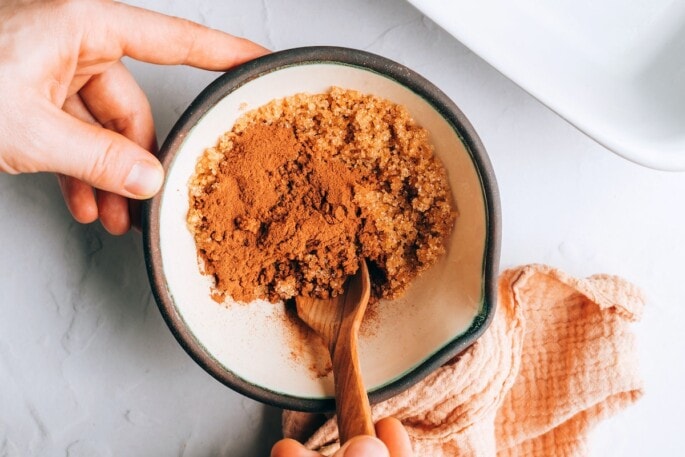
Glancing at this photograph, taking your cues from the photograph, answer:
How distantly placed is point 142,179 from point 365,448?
0.88 ft

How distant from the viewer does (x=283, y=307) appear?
630 mm

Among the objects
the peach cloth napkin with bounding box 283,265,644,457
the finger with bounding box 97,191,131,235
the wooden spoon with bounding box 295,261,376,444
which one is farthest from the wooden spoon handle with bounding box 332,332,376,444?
the finger with bounding box 97,191,131,235

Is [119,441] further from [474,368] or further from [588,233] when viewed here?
[588,233]

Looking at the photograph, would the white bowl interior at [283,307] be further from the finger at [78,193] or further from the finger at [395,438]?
the finger at [78,193]

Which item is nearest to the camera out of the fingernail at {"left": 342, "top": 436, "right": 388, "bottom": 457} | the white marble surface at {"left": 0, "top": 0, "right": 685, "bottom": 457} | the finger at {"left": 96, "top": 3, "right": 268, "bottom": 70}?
the fingernail at {"left": 342, "top": 436, "right": 388, "bottom": 457}

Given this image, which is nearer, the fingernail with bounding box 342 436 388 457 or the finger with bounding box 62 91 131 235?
the fingernail with bounding box 342 436 388 457

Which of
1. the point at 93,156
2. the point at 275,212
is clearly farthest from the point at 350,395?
the point at 93,156

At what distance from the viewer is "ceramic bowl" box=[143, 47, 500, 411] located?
559mm

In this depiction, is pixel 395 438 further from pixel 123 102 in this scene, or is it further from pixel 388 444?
pixel 123 102

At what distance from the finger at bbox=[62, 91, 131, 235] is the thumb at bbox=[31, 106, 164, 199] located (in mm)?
111

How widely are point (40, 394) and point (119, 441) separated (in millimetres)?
98

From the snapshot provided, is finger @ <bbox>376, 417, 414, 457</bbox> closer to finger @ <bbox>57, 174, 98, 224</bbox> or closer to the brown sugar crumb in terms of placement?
the brown sugar crumb

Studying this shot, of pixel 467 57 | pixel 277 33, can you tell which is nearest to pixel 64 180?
pixel 277 33

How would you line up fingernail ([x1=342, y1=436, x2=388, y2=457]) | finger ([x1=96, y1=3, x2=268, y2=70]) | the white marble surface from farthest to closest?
the white marble surface < finger ([x1=96, y1=3, x2=268, y2=70]) < fingernail ([x1=342, y1=436, x2=388, y2=457])
